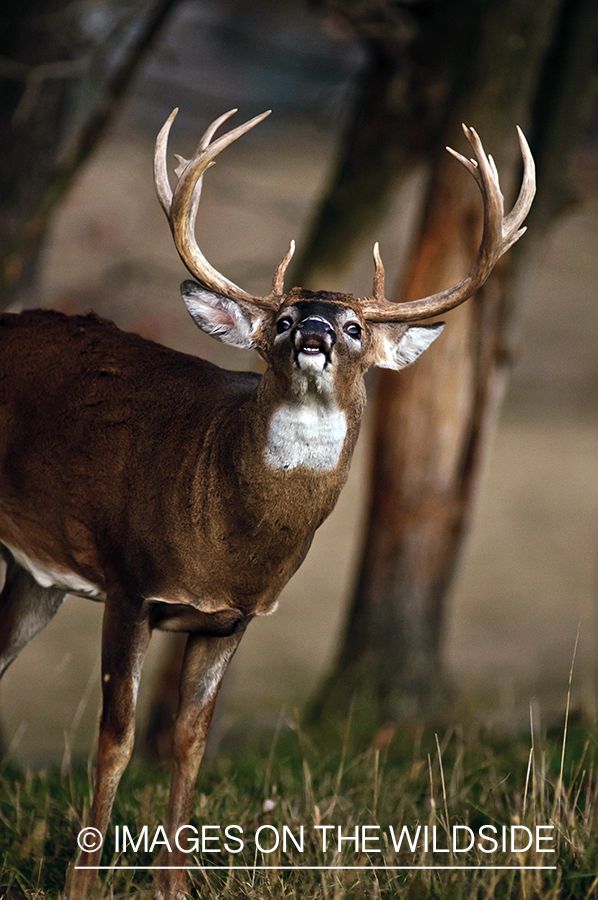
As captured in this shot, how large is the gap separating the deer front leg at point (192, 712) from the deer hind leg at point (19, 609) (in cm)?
66

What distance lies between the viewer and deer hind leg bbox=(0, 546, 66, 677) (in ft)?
12.6

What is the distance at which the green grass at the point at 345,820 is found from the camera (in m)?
3.20

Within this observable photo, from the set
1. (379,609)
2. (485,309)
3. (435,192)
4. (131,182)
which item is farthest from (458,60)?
(131,182)

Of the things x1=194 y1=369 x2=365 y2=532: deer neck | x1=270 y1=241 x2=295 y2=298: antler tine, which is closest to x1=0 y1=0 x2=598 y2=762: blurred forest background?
x1=194 y1=369 x2=365 y2=532: deer neck

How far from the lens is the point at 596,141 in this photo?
333 inches

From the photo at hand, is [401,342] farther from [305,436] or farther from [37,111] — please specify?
[37,111]

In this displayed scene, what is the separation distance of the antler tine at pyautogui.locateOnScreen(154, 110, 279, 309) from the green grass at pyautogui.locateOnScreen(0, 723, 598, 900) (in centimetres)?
161

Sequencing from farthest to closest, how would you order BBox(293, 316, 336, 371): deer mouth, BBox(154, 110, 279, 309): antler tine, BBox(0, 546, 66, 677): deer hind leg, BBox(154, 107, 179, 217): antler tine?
BBox(0, 546, 66, 677): deer hind leg
BBox(154, 107, 179, 217): antler tine
BBox(154, 110, 279, 309): antler tine
BBox(293, 316, 336, 371): deer mouth

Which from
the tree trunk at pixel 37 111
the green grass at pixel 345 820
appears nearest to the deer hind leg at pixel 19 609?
the green grass at pixel 345 820

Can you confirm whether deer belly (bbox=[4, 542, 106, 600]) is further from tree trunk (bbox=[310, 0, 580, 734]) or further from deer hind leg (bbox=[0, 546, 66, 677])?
tree trunk (bbox=[310, 0, 580, 734])

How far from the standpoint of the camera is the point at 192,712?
11.6 ft

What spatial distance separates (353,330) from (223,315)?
0.44 meters

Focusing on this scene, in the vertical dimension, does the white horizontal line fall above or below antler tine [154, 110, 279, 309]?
below

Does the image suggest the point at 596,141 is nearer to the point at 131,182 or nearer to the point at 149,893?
the point at 149,893
